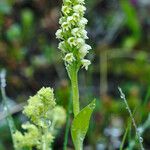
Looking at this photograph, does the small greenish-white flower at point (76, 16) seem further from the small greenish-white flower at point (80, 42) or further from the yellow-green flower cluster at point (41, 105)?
the yellow-green flower cluster at point (41, 105)

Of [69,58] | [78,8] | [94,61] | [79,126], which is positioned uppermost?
[94,61]

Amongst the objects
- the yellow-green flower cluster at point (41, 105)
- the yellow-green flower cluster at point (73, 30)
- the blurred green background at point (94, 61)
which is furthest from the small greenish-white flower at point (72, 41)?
the blurred green background at point (94, 61)

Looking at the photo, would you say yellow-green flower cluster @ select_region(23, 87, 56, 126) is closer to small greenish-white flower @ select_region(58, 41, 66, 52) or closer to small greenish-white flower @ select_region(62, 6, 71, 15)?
small greenish-white flower @ select_region(58, 41, 66, 52)

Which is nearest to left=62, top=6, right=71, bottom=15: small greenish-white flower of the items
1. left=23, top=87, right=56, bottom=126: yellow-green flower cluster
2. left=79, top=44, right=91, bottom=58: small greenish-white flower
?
left=79, top=44, right=91, bottom=58: small greenish-white flower

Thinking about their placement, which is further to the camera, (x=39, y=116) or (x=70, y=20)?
(x=39, y=116)

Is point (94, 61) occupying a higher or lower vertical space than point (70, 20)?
higher

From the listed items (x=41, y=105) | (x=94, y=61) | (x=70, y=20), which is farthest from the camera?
(x=94, y=61)

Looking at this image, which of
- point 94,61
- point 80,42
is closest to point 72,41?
point 80,42

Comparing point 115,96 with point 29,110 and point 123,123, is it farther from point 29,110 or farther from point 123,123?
point 29,110

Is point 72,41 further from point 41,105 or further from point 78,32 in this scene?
point 41,105
